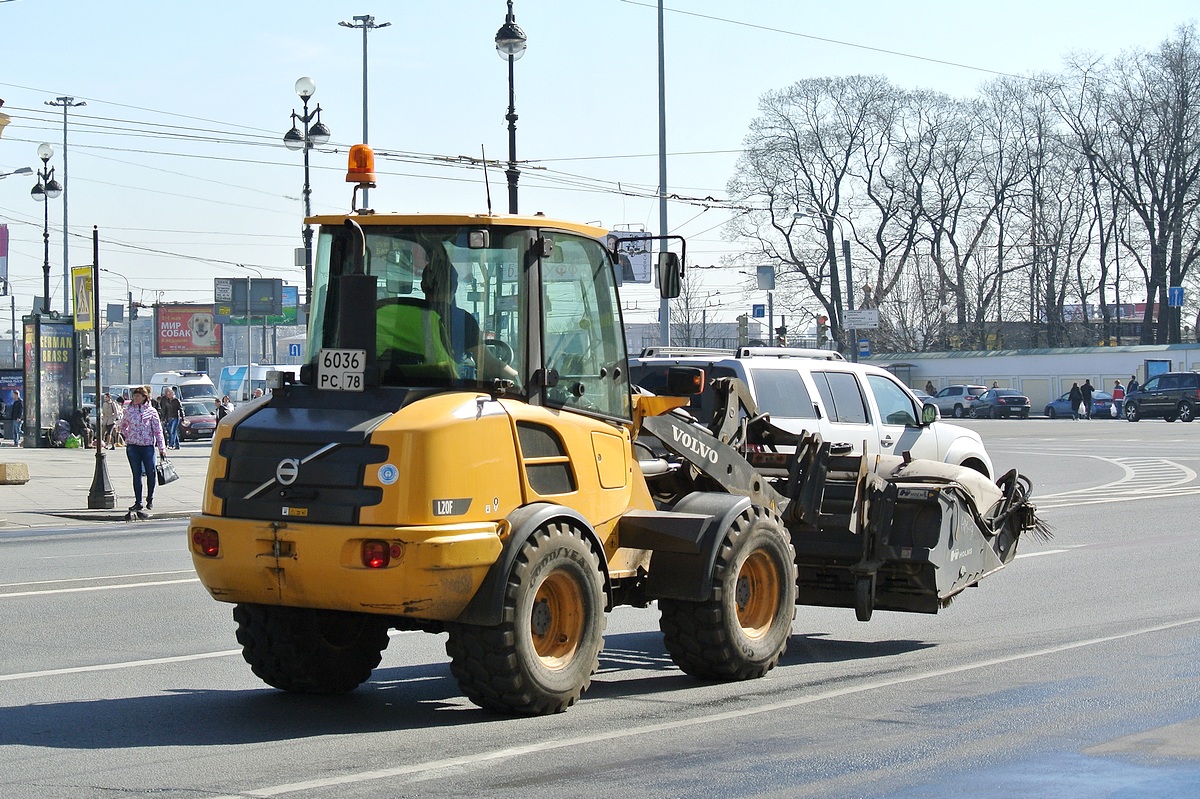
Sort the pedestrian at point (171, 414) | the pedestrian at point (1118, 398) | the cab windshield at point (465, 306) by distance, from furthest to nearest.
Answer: the pedestrian at point (1118, 398) < the pedestrian at point (171, 414) < the cab windshield at point (465, 306)

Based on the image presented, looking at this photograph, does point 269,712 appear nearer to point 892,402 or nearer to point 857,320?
point 892,402

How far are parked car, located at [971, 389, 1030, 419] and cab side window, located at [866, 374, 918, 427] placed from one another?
53.9m

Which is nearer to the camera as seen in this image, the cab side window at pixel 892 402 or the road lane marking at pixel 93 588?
the road lane marking at pixel 93 588

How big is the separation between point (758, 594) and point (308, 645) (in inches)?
105

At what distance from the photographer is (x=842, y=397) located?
1566cm

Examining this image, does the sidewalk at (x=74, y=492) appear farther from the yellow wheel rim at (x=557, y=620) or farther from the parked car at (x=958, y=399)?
the parked car at (x=958, y=399)

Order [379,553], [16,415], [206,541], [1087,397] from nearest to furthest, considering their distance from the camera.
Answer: [379,553] < [206,541] < [16,415] < [1087,397]

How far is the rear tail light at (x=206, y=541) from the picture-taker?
7431mm

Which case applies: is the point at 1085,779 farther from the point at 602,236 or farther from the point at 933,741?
the point at 602,236

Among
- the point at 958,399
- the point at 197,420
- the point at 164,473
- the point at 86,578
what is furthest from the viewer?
the point at 958,399

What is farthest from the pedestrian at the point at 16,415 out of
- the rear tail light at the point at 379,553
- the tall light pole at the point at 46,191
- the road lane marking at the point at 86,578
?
the rear tail light at the point at 379,553

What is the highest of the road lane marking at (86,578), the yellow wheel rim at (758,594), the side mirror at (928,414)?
the side mirror at (928,414)

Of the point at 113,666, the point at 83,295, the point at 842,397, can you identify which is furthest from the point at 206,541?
the point at 83,295

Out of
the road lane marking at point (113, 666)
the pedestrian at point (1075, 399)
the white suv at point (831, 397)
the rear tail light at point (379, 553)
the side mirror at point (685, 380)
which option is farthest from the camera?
the pedestrian at point (1075, 399)
